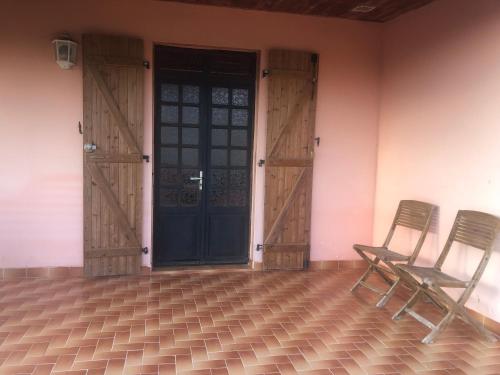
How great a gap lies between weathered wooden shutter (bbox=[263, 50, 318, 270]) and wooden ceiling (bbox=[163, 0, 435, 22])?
48 cm

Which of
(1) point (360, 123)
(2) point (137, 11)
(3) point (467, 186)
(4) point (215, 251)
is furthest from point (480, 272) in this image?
(2) point (137, 11)

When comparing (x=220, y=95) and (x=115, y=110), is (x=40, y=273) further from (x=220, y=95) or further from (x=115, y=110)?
(x=220, y=95)

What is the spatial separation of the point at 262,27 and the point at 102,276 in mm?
3317

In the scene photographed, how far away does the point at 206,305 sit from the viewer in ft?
13.4

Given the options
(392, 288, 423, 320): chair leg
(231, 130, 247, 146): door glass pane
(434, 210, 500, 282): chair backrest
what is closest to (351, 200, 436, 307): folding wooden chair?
(392, 288, 423, 320): chair leg

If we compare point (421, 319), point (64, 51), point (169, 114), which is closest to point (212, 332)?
point (421, 319)

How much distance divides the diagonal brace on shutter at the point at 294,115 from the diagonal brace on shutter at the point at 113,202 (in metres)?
1.76

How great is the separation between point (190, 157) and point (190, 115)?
19.0 inches

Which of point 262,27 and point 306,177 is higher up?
point 262,27

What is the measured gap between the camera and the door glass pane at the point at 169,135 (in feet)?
16.4

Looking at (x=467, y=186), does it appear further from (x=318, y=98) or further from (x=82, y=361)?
(x=82, y=361)

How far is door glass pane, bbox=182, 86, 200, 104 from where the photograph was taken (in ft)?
16.5

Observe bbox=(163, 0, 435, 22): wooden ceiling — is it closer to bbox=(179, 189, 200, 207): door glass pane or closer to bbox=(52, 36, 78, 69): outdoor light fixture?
bbox=(52, 36, 78, 69): outdoor light fixture

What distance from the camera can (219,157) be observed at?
17.0 feet
